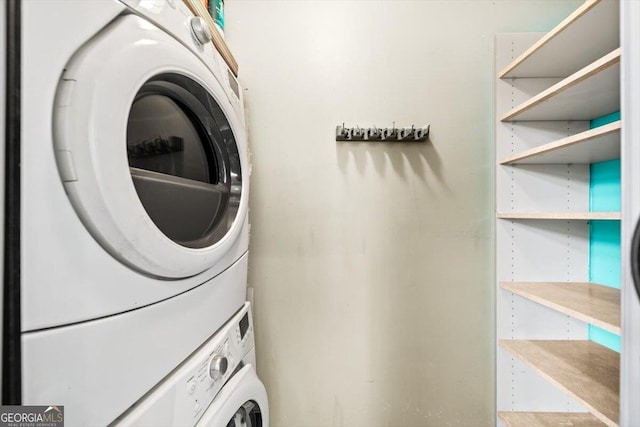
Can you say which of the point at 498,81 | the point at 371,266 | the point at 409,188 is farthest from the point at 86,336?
the point at 498,81

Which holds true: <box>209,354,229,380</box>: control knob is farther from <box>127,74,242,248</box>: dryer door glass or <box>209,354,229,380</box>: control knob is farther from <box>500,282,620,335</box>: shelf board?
<box>500,282,620,335</box>: shelf board

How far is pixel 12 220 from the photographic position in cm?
33

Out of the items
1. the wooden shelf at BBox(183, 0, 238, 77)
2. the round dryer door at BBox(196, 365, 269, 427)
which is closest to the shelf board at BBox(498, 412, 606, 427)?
the round dryer door at BBox(196, 365, 269, 427)

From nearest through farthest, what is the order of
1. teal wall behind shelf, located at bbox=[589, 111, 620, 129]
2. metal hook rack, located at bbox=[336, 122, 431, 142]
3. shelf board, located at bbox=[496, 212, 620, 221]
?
1. shelf board, located at bbox=[496, 212, 620, 221]
2. teal wall behind shelf, located at bbox=[589, 111, 620, 129]
3. metal hook rack, located at bbox=[336, 122, 431, 142]

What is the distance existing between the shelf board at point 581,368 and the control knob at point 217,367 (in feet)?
3.26

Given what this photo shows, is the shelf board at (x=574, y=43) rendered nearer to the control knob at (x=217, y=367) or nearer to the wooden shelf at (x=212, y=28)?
the wooden shelf at (x=212, y=28)

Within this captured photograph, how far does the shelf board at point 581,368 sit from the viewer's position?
2.42 ft

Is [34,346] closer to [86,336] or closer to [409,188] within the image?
[86,336]

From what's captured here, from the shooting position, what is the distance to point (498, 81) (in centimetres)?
113

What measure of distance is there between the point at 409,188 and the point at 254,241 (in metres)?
0.73

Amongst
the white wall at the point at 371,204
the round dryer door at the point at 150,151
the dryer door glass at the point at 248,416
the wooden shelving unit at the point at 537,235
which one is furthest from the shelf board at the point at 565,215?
the dryer door glass at the point at 248,416

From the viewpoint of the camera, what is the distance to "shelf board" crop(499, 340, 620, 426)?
738 millimetres

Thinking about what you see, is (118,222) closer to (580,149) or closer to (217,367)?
(217,367)

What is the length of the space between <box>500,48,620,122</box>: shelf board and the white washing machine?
1.20 metres
